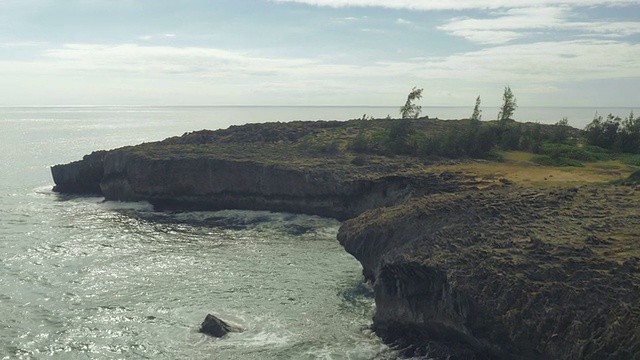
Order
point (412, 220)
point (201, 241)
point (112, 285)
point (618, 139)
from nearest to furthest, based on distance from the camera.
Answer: point (412, 220), point (112, 285), point (201, 241), point (618, 139)

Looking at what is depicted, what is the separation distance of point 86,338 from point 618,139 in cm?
8019

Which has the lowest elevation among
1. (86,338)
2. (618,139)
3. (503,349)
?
(86,338)

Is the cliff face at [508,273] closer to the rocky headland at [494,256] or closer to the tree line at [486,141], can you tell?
the rocky headland at [494,256]

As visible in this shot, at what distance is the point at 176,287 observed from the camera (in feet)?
137

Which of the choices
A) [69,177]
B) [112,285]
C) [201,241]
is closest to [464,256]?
[112,285]

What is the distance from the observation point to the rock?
33.4 meters

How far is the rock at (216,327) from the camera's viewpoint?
3338cm

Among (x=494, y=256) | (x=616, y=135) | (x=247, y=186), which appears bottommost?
(x=247, y=186)

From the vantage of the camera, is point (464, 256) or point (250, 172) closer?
point (464, 256)

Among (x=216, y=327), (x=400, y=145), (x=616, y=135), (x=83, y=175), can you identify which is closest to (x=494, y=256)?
(x=216, y=327)

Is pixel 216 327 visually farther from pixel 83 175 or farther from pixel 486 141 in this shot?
pixel 83 175

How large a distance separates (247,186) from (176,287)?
29.9 meters

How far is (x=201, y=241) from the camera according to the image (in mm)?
55531

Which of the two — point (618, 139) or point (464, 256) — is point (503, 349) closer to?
point (464, 256)
